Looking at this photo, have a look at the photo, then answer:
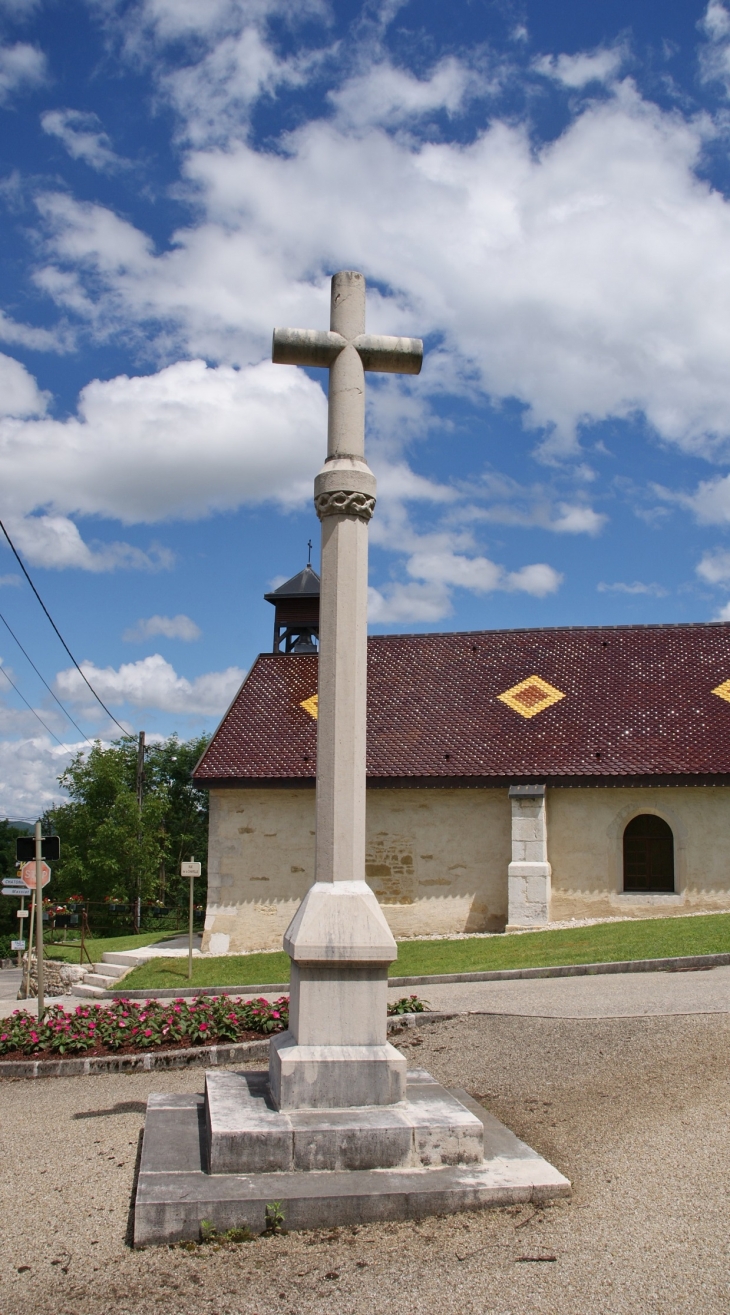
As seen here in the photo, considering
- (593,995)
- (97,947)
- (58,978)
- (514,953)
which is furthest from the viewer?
(97,947)

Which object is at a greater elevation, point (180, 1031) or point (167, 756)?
point (167, 756)

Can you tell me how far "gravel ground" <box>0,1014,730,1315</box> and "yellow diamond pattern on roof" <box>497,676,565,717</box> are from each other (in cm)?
1488

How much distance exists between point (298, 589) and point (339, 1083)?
23077 mm

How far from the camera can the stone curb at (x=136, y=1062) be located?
27.3ft

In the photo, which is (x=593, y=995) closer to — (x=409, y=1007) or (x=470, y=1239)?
(x=409, y=1007)

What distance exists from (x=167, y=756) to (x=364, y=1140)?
54.7 m

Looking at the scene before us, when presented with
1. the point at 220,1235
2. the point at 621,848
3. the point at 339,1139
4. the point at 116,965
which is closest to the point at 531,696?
the point at 621,848

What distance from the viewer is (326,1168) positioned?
497 centimetres

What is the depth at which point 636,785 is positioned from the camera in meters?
19.2

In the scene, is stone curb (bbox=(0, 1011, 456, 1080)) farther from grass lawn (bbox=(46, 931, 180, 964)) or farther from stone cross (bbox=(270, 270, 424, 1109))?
grass lawn (bbox=(46, 931, 180, 964))

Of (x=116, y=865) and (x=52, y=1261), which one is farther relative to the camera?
(x=116, y=865)

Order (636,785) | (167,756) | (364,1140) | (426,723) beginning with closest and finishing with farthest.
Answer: (364,1140), (636,785), (426,723), (167,756)

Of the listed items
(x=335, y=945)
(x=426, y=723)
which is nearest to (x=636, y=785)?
(x=426, y=723)

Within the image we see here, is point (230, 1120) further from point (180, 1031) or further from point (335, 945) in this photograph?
point (180, 1031)
